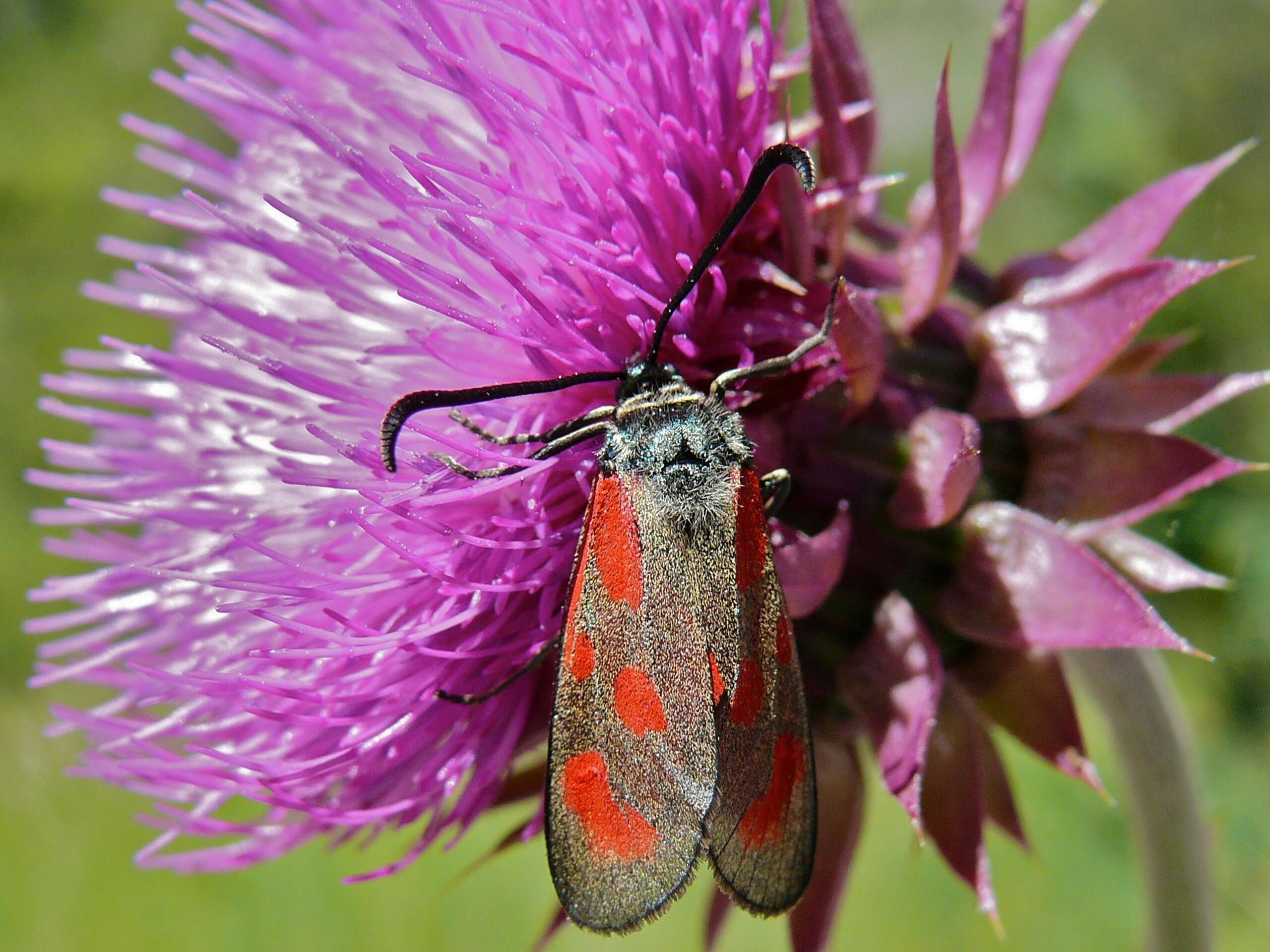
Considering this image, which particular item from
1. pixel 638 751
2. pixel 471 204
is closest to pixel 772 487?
pixel 638 751

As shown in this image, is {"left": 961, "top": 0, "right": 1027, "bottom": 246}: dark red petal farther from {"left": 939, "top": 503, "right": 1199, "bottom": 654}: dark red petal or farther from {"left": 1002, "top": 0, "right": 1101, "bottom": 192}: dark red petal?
{"left": 939, "top": 503, "right": 1199, "bottom": 654}: dark red petal

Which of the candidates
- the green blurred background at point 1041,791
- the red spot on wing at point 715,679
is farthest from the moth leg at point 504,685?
the green blurred background at point 1041,791

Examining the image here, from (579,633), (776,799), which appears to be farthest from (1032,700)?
(579,633)

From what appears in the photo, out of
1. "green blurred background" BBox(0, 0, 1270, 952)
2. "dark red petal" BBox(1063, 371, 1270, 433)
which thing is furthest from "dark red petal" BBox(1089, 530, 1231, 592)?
"green blurred background" BBox(0, 0, 1270, 952)

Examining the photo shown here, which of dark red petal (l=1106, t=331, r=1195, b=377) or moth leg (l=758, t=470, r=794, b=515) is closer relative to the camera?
moth leg (l=758, t=470, r=794, b=515)

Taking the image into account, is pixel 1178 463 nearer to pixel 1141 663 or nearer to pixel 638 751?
pixel 1141 663

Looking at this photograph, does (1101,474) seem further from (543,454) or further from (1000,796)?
(543,454)
